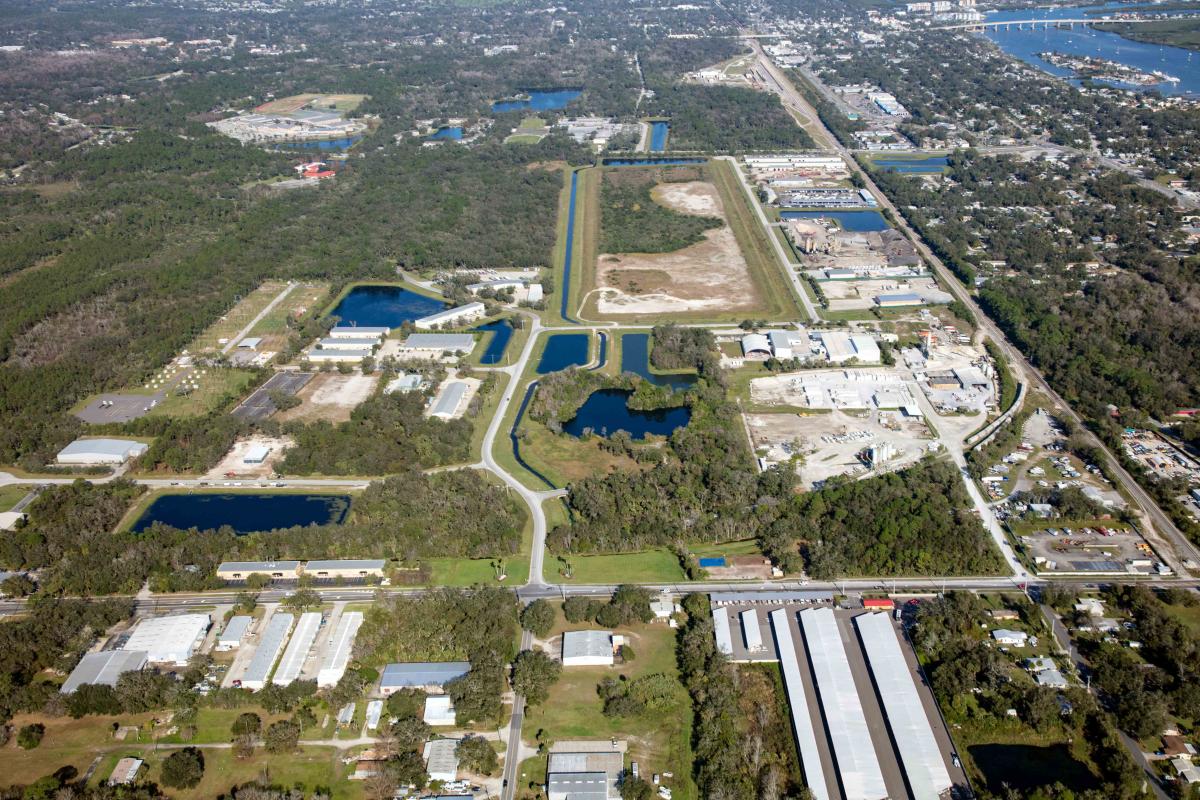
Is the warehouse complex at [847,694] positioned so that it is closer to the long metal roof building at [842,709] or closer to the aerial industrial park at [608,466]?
the long metal roof building at [842,709]

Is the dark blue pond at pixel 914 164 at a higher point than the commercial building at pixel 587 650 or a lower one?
lower

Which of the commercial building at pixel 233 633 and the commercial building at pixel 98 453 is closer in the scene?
the commercial building at pixel 233 633

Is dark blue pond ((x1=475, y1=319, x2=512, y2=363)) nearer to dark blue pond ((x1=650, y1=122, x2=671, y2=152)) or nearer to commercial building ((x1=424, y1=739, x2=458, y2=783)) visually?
commercial building ((x1=424, y1=739, x2=458, y2=783))

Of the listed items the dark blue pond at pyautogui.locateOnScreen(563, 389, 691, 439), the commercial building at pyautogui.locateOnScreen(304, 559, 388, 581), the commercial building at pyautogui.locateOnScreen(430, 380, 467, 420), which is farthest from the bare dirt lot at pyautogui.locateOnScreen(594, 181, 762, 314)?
the commercial building at pyautogui.locateOnScreen(304, 559, 388, 581)

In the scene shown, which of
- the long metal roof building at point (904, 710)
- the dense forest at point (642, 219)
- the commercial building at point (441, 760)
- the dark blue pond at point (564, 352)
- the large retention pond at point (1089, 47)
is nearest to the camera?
the long metal roof building at point (904, 710)

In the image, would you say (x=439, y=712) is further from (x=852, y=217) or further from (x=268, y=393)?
(x=852, y=217)

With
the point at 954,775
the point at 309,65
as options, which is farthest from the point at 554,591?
the point at 309,65

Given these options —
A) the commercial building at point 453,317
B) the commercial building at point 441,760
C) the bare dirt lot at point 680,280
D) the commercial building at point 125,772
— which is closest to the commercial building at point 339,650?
the commercial building at point 441,760
